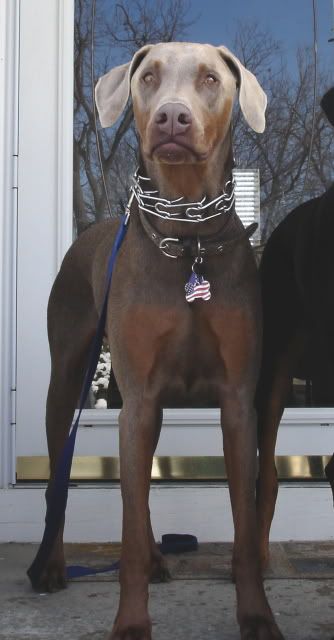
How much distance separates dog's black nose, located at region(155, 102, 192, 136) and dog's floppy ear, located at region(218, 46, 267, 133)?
0.34m

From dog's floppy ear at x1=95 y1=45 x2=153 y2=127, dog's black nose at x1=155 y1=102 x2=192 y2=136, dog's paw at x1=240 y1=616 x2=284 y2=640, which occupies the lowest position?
dog's paw at x1=240 y1=616 x2=284 y2=640

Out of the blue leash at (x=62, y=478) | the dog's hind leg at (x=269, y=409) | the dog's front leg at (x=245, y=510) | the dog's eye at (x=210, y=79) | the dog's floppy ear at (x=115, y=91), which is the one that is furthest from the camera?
the dog's hind leg at (x=269, y=409)

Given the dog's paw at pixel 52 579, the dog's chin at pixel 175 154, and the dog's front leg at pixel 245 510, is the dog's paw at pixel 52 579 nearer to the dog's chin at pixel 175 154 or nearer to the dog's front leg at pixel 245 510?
the dog's front leg at pixel 245 510

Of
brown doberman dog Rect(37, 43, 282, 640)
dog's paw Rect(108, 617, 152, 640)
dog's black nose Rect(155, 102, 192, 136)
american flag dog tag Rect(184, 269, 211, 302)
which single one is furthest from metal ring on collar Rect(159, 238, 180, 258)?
dog's paw Rect(108, 617, 152, 640)

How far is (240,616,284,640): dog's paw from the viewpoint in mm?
2730

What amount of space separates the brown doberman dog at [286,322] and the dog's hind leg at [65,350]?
2.38 feet

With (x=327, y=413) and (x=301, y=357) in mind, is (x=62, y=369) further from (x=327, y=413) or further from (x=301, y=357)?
(x=327, y=413)

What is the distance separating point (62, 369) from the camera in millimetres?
3787

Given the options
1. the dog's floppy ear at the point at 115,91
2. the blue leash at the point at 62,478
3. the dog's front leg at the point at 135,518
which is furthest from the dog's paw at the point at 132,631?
the dog's floppy ear at the point at 115,91

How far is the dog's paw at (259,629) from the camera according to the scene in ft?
8.96

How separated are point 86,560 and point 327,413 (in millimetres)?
1322

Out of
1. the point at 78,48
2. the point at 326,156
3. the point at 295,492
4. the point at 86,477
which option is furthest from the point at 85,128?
the point at 295,492

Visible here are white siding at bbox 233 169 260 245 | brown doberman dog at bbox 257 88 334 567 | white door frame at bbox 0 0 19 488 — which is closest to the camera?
brown doberman dog at bbox 257 88 334 567

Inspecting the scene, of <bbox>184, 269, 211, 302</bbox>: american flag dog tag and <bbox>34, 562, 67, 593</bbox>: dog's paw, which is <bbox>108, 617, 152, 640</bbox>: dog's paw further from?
<bbox>184, 269, 211, 302</bbox>: american flag dog tag
